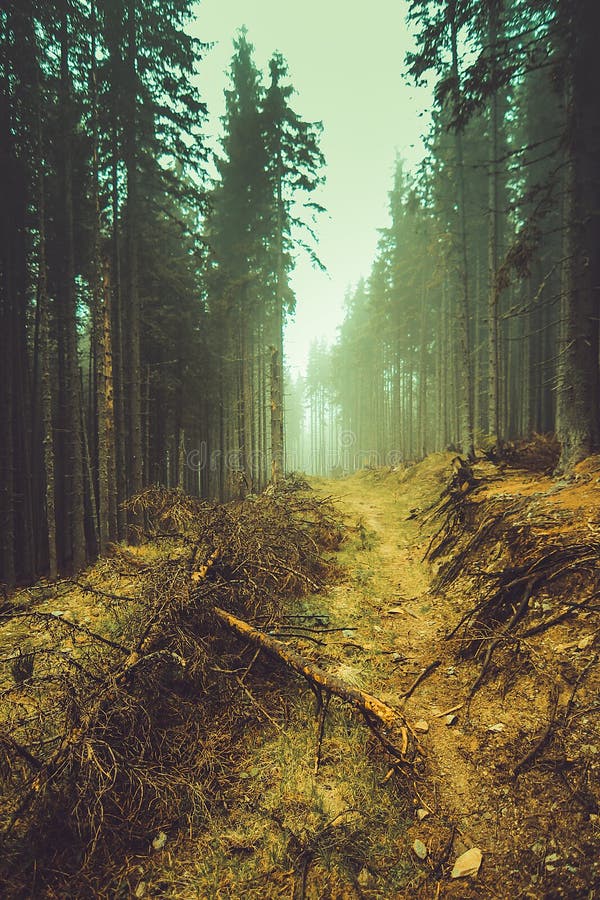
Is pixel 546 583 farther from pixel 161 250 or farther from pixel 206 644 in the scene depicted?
pixel 161 250

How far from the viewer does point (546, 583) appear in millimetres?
3836

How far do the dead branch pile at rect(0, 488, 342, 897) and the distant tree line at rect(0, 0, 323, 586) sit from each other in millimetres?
7548

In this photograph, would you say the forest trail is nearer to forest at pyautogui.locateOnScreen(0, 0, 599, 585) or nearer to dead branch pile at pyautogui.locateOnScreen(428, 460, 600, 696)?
dead branch pile at pyautogui.locateOnScreen(428, 460, 600, 696)

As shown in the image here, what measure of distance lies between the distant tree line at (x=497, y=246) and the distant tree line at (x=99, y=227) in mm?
6734

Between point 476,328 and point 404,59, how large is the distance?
15468 mm

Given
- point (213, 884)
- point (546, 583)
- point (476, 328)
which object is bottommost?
point (213, 884)

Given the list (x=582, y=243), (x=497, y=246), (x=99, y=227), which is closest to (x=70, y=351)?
(x=99, y=227)

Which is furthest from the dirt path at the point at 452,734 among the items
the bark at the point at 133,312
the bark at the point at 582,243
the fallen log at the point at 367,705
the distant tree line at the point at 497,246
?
the bark at the point at 133,312

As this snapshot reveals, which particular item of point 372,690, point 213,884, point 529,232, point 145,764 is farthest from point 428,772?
point 529,232

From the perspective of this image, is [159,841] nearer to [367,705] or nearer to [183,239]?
[367,705]

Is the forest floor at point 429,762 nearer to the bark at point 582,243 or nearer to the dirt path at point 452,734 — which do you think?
the dirt path at point 452,734

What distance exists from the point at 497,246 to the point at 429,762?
1562 centimetres

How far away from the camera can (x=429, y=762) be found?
9.04ft

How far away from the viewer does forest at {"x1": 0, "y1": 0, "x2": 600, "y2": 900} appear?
88.0 inches
